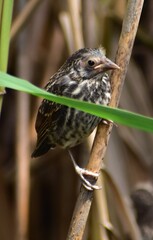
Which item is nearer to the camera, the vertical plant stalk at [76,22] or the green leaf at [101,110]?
the green leaf at [101,110]

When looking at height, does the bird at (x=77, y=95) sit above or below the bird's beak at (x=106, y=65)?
below

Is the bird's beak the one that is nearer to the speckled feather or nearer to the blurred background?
the speckled feather

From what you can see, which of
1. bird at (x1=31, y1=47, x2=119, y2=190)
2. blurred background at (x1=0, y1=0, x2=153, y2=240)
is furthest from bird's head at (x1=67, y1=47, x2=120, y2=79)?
blurred background at (x1=0, y1=0, x2=153, y2=240)

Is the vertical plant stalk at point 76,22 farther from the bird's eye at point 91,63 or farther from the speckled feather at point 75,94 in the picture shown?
the bird's eye at point 91,63

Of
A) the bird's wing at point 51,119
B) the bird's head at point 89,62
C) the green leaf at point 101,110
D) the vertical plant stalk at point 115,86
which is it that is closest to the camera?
the green leaf at point 101,110

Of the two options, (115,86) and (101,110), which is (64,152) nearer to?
(115,86)

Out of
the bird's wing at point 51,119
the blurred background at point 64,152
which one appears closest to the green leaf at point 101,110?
the bird's wing at point 51,119

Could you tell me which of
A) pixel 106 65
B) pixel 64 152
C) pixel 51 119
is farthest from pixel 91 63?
pixel 64 152
